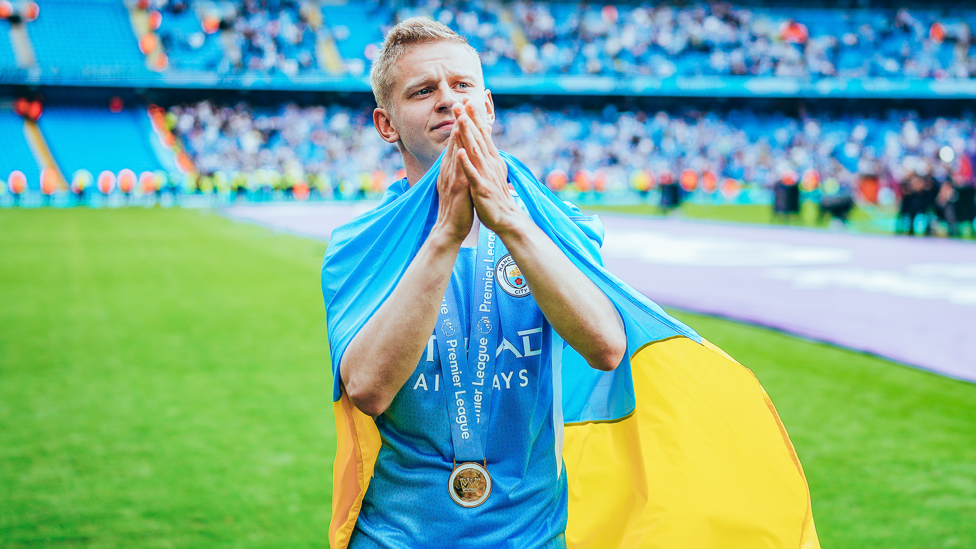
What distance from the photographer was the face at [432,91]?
1616mm

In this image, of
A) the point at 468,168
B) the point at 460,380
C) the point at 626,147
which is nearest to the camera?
the point at 468,168

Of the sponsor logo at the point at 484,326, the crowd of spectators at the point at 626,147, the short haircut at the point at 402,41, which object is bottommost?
the crowd of spectators at the point at 626,147

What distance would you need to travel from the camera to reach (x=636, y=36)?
137 ft

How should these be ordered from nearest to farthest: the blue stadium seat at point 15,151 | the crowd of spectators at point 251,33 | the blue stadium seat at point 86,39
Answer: the blue stadium seat at point 15,151 < the blue stadium seat at point 86,39 < the crowd of spectators at point 251,33

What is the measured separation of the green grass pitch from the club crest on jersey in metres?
2.69

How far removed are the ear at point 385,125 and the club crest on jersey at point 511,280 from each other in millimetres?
391

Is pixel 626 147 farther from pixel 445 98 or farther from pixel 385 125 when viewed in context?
pixel 445 98

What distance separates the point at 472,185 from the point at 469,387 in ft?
1.49

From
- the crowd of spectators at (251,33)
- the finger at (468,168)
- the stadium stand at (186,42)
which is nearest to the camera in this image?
the finger at (468,168)

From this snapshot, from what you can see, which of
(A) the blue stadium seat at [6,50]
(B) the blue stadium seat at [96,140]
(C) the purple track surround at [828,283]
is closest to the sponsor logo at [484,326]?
(C) the purple track surround at [828,283]

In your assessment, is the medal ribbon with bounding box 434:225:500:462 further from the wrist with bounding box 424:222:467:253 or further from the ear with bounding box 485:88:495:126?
the ear with bounding box 485:88:495:126

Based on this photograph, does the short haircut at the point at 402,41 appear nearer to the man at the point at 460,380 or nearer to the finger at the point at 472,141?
the man at the point at 460,380

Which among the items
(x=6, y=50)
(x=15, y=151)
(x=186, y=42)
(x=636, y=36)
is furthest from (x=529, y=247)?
(x=636, y=36)

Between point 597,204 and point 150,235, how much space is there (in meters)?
19.0
